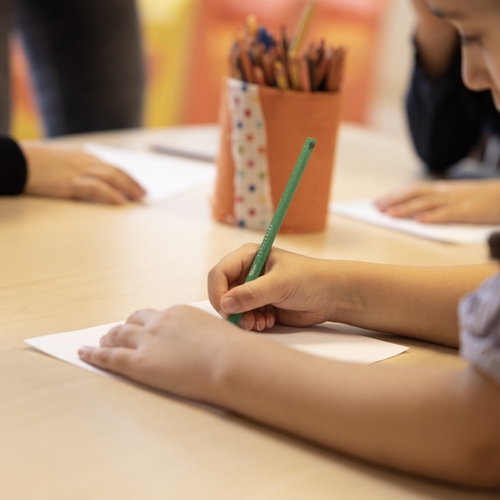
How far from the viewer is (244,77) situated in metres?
0.89

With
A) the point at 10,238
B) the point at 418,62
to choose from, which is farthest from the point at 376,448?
the point at 418,62

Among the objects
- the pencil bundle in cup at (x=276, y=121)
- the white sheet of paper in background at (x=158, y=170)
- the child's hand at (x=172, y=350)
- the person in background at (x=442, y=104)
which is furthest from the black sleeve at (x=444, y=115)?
the child's hand at (x=172, y=350)

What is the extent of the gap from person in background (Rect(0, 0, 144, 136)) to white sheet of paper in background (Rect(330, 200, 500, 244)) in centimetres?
70

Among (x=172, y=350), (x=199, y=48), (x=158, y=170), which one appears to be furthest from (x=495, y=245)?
(x=199, y=48)

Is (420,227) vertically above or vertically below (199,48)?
below

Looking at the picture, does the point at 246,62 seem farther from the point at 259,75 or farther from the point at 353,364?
the point at 353,364

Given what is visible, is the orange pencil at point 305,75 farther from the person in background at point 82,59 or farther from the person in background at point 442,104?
the person in background at point 82,59

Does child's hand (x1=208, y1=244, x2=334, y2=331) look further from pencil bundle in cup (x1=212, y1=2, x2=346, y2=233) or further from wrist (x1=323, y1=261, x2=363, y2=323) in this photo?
pencil bundle in cup (x1=212, y1=2, x2=346, y2=233)

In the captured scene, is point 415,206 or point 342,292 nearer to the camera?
point 342,292

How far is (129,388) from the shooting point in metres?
0.49

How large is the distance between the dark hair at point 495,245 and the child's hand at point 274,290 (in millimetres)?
192

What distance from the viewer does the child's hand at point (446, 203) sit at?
1.04 m

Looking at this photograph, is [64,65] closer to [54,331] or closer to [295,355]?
[54,331]

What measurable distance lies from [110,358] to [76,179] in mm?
534
